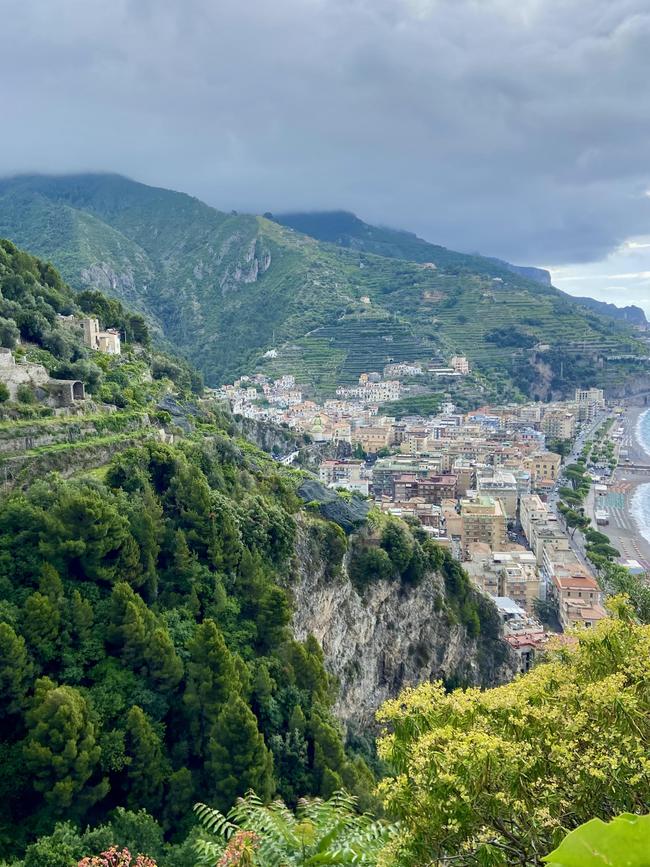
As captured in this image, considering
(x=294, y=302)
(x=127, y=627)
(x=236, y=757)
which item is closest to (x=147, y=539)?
(x=127, y=627)

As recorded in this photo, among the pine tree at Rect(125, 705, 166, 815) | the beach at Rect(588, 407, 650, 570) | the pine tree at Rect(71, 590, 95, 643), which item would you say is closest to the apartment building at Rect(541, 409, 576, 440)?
the beach at Rect(588, 407, 650, 570)

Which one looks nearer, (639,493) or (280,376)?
(639,493)

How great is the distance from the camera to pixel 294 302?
391ft

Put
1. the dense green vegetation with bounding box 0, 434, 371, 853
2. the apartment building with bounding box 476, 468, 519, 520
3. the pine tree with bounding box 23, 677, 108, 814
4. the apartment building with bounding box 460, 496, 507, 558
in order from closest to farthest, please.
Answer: the pine tree with bounding box 23, 677, 108, 814
the dense green vegetation with bounding box 0, 434, 371, 853
the apartment building with bounding box 460, 496, 507, 558
the apartment building with bounding box 476, 468, 519, 520

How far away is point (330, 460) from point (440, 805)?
6207 centimetres

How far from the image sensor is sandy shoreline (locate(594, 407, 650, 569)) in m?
50.9

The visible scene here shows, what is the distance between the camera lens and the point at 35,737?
1227 centimetres

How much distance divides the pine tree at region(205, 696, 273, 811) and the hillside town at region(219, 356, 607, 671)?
36.2ft

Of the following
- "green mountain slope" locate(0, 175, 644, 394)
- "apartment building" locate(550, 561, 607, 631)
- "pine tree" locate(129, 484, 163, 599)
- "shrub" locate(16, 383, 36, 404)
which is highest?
"green mountain slope" locate(0, 175, 644, 394)

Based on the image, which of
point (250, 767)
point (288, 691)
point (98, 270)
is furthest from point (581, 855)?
point (98, 270)

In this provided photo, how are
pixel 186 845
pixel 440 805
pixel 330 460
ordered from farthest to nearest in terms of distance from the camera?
pixel 330 460 < pixel 186 845 < pixel 440 805

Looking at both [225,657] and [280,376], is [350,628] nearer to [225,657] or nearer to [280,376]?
[225,657]

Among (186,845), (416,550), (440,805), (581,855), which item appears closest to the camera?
(581,855)

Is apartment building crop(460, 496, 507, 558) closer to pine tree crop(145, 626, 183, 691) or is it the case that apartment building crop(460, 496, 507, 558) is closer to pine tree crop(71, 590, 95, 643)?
pine tree crop(145, 626, 183, 691)
